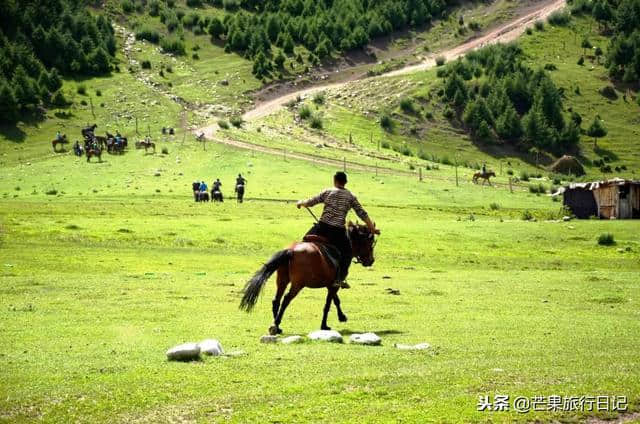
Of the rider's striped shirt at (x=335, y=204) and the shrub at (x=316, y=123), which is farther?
the shrub at (x=316, y=123)

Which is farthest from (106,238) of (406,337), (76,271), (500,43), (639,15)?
(639,15)

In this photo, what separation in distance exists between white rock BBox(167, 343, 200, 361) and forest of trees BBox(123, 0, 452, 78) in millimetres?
124115

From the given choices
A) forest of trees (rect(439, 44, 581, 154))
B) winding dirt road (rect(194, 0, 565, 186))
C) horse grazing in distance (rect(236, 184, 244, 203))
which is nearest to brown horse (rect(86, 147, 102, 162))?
winding dirt road (rect(194, 0, 565, 186))

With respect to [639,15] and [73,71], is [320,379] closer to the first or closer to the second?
[73,71]

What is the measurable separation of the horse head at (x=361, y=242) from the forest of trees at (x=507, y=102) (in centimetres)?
10794

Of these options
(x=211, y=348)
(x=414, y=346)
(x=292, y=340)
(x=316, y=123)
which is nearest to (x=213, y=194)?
(x=292, y=340)

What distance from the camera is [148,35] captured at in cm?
14588

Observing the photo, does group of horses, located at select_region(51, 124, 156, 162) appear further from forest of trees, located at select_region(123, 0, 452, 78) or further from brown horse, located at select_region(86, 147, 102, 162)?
forest of trees, located at select_region(123, 0, 452, 78)

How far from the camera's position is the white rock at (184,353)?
15609mm

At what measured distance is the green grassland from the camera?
13305 millimetres

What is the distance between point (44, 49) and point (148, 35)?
2207cm

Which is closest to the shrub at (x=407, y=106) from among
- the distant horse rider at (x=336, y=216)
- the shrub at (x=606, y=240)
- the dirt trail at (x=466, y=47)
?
the dirt trail at (x=466, y=47)

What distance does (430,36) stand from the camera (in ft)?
550

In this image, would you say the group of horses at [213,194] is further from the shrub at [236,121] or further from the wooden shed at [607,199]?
the shrub at [236,121]
